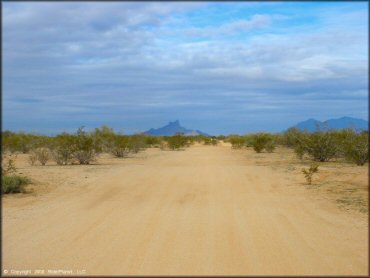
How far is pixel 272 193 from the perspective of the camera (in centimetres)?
1612

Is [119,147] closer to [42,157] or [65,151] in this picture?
[65,151]

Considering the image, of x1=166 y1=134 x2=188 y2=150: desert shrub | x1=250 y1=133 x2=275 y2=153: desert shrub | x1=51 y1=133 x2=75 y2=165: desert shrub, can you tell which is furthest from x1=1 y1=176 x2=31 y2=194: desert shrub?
x1=166 y1=134 x2=188 y2=150: desert shrub

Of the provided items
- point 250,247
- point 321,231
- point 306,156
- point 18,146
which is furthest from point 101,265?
point 18,146

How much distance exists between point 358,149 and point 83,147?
15.9 m

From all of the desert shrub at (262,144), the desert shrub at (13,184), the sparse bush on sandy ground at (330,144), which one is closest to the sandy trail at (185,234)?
the desert shrub at (13,184)

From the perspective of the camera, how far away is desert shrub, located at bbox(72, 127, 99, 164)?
30.0m

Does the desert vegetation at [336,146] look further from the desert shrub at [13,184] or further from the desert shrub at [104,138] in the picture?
the desert shrub at [13,184]

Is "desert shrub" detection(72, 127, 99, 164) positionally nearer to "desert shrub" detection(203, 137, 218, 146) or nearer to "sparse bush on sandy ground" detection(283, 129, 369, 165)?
"sparse bush on sandy ground" detection(283, 129, 369, 165)

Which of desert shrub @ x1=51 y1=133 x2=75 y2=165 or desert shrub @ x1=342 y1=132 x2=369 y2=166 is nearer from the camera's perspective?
desert shrub @ x1=342 y1=132 x2=369 y2=166

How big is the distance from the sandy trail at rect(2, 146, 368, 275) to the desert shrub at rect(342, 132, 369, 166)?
13995 mm

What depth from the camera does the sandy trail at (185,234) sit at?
24.2ft

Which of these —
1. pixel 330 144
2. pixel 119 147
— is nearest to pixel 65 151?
pixel 119 147

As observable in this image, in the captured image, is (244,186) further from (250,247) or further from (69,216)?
(250,247)

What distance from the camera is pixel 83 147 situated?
30250 mm
